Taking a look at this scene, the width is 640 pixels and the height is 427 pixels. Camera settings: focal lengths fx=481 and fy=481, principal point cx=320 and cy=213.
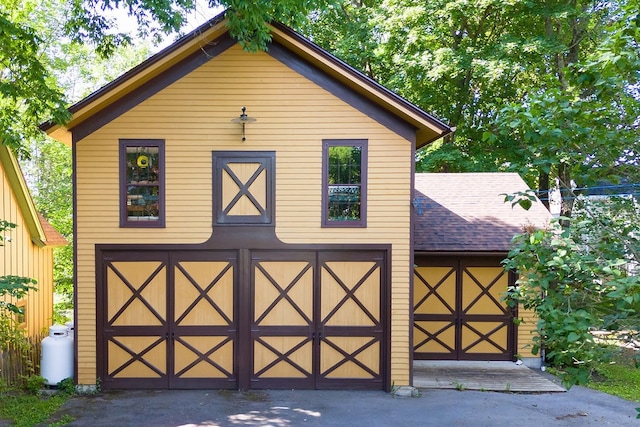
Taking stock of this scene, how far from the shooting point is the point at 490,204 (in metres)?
12.3

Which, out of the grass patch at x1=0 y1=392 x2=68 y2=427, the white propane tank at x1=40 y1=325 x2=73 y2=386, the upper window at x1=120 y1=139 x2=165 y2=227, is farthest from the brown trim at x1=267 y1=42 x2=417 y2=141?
the grass patch at x1=0 y1=392 x2=68 y2=427

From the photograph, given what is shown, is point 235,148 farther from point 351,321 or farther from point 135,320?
point 351,321

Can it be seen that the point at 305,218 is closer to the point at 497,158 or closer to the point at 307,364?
the point at 307,364

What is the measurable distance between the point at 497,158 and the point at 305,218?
12691 mm

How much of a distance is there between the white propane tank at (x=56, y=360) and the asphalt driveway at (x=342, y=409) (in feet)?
2.17

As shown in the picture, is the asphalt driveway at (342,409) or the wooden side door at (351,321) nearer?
the asphalt driveway at (342,409)

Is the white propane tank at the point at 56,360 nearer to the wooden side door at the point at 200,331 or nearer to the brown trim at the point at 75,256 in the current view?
the brown trim at the point at 75,256

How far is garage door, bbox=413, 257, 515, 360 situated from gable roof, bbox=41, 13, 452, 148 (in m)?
3.67

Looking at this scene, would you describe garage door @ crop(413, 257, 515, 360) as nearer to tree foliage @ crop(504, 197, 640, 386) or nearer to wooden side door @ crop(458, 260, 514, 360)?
wooden side door @ crop(458, 260, 514, 360)

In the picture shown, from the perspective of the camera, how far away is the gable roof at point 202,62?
826 cm

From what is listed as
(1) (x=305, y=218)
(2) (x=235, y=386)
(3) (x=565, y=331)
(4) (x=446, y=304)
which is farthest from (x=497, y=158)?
(3) (x=565, y=331)

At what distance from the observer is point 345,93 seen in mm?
8766

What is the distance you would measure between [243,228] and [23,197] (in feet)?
16.0

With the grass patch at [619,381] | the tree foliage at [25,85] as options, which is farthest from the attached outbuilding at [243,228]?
the grass patch at [619,381]
